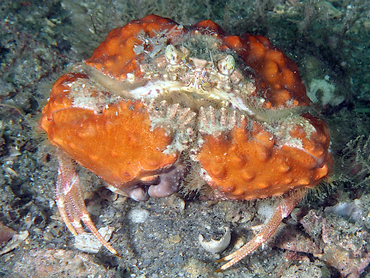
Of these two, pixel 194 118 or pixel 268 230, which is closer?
pixel 194 118

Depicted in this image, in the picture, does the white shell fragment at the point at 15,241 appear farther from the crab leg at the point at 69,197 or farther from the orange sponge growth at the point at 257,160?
the orange sponge growth at the point at 257,160

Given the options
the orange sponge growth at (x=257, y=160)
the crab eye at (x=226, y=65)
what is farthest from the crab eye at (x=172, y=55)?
the orange sponge growth at (x=257, y=160)

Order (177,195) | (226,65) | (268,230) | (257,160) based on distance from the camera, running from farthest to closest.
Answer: (177,195) < (268,230) < (257,160) < (226,65)

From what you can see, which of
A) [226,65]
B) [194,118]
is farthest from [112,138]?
[226,65]

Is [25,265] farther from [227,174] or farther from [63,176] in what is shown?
[227,174]

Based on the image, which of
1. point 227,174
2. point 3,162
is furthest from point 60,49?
point 227,174

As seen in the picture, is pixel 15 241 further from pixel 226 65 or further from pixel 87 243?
pixel 226 65

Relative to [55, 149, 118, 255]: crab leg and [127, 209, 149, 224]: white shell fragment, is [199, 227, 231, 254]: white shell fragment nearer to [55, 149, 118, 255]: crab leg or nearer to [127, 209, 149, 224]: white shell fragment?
[127, 209, 149, 224]: white shell fragment
